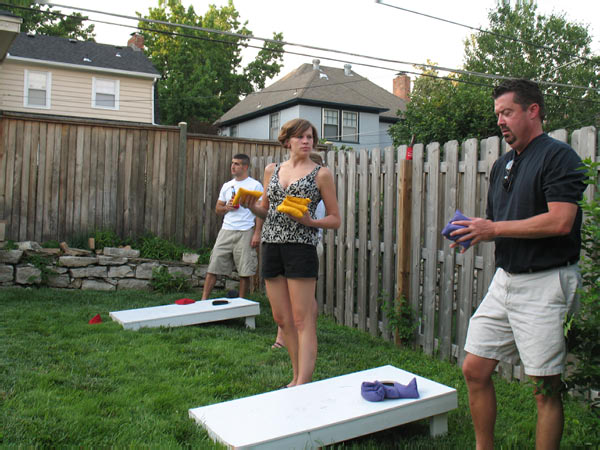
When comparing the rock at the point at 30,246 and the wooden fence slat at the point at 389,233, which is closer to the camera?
the wooden fence slat at the point at 389,233

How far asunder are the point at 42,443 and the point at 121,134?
5.64m

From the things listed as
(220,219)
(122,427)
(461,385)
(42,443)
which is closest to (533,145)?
(461,385)

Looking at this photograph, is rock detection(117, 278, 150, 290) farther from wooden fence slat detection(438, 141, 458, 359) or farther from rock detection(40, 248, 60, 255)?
wooden fence slat detection(438, 141, 458, 359)

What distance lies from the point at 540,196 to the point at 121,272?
19.8 feet

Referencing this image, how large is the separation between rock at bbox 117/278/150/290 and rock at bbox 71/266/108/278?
0.24 m

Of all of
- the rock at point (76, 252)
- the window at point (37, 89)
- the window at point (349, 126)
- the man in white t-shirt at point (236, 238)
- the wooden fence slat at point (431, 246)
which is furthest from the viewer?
the window at point (349, 126)

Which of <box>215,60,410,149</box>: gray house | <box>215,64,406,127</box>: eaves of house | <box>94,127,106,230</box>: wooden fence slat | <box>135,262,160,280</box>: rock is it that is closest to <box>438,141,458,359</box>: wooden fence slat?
<box>135,262,160,280</box>: rock

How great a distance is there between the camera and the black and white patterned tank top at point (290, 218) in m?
3.36

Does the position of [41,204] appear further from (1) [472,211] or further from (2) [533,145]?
(2) [533,145]

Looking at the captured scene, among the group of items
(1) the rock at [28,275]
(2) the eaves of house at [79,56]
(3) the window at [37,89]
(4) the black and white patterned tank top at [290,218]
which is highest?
(2) the eaves of house at [79,56]

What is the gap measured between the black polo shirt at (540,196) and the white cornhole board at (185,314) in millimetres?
3433

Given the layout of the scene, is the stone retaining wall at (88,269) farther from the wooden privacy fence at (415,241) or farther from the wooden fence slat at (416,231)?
the wooden fence slat at (416,231)

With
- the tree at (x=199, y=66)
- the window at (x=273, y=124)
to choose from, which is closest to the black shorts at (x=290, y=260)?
the window at (x=273, y=124)

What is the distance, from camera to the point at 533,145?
2.26 m
